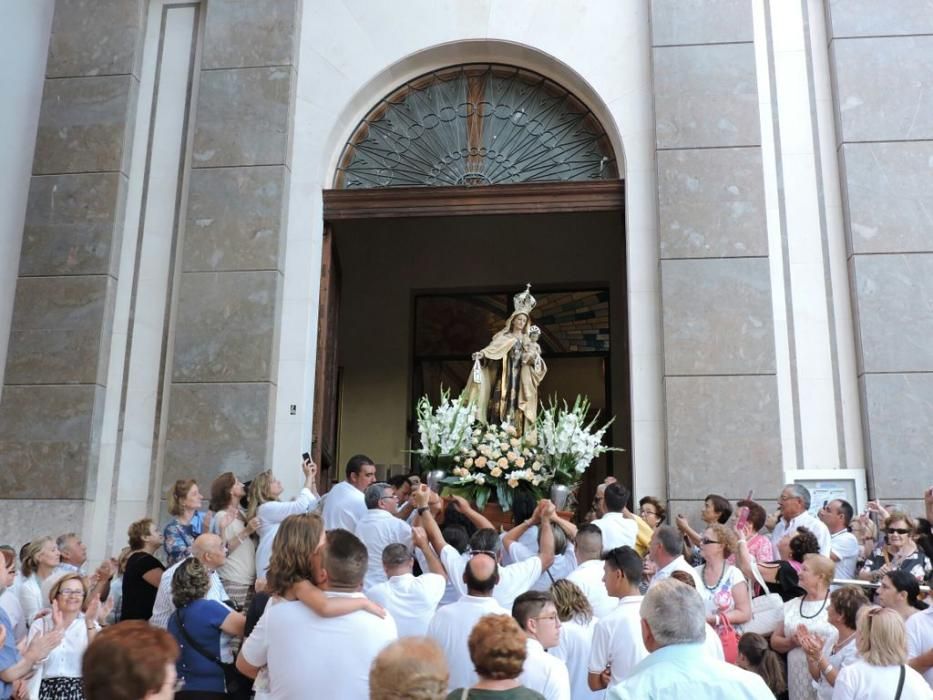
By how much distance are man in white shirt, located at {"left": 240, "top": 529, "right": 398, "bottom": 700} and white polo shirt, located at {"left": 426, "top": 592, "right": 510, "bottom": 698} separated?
744 mm

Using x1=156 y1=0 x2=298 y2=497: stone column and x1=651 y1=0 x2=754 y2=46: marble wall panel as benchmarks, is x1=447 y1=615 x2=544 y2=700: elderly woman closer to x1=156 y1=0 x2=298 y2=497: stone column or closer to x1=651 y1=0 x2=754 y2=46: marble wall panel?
x1=156 y1=0 x2=298 y2=497: stone column

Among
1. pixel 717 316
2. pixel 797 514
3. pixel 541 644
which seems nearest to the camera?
pixel 541 644

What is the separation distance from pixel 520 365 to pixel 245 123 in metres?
4.08

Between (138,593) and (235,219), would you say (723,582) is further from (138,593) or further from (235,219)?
(235,219)

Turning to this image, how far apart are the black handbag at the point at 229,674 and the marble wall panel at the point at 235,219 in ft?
20.0

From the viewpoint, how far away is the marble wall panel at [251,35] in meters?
10.9

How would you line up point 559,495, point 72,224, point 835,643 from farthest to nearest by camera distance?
point 72,224 → point 559,495 → point 835,643

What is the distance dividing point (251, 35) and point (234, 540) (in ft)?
22.2

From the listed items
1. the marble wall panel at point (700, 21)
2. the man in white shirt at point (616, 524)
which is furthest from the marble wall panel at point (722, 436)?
the marble wall panel at point (700, 21)

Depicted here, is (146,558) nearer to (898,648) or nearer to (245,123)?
(898,648)

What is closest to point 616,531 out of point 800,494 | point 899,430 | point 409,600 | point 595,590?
point 595,590

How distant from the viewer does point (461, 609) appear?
452 centimetres

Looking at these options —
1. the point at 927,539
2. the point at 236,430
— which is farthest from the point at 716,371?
the point at 236,430

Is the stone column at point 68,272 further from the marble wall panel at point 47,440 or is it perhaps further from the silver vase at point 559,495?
the silver vase at point 559,495
